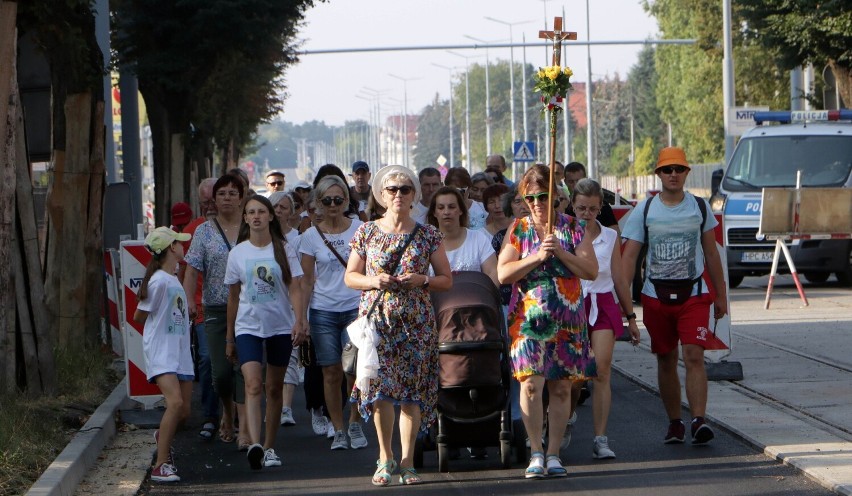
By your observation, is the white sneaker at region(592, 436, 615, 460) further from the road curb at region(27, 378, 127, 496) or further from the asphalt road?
the road curb at region(27, 378, 127, 496)

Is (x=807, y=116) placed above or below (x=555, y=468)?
above

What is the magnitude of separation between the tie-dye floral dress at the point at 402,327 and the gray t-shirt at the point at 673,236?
1650 millimetres

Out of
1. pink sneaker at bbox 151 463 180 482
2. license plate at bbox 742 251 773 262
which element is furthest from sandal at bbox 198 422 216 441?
license plate at bbox 742 251 773 262

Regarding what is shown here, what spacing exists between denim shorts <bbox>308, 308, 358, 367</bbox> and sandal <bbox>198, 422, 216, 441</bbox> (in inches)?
52.6

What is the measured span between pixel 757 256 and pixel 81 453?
1549 centimetres

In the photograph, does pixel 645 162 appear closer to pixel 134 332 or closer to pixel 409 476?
pixel 134 332

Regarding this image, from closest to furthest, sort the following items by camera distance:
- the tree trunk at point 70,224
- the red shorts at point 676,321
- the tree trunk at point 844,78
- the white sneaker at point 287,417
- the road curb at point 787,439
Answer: the road curb at point 787,439, the red shorts at point 676,321, the white sneaker at point 287,417, the tree trunk at point 70,224, the tree trunk at point 844,78

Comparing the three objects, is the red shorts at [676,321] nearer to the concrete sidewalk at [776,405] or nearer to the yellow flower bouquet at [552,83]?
the concrete sidewalk at [776,405]

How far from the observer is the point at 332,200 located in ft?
32.4

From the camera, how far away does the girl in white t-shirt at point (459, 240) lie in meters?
9.12

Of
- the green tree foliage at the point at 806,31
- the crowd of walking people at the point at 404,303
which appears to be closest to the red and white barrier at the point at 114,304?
the crowd of walking people at the point at 404,303

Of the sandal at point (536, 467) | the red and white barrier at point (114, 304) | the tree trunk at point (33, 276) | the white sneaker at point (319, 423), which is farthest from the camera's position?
the red and white barrier at point (114, 304)

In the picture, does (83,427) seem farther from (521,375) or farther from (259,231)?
(521,375)

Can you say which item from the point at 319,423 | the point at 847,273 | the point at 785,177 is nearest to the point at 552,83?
the point at 319,423
